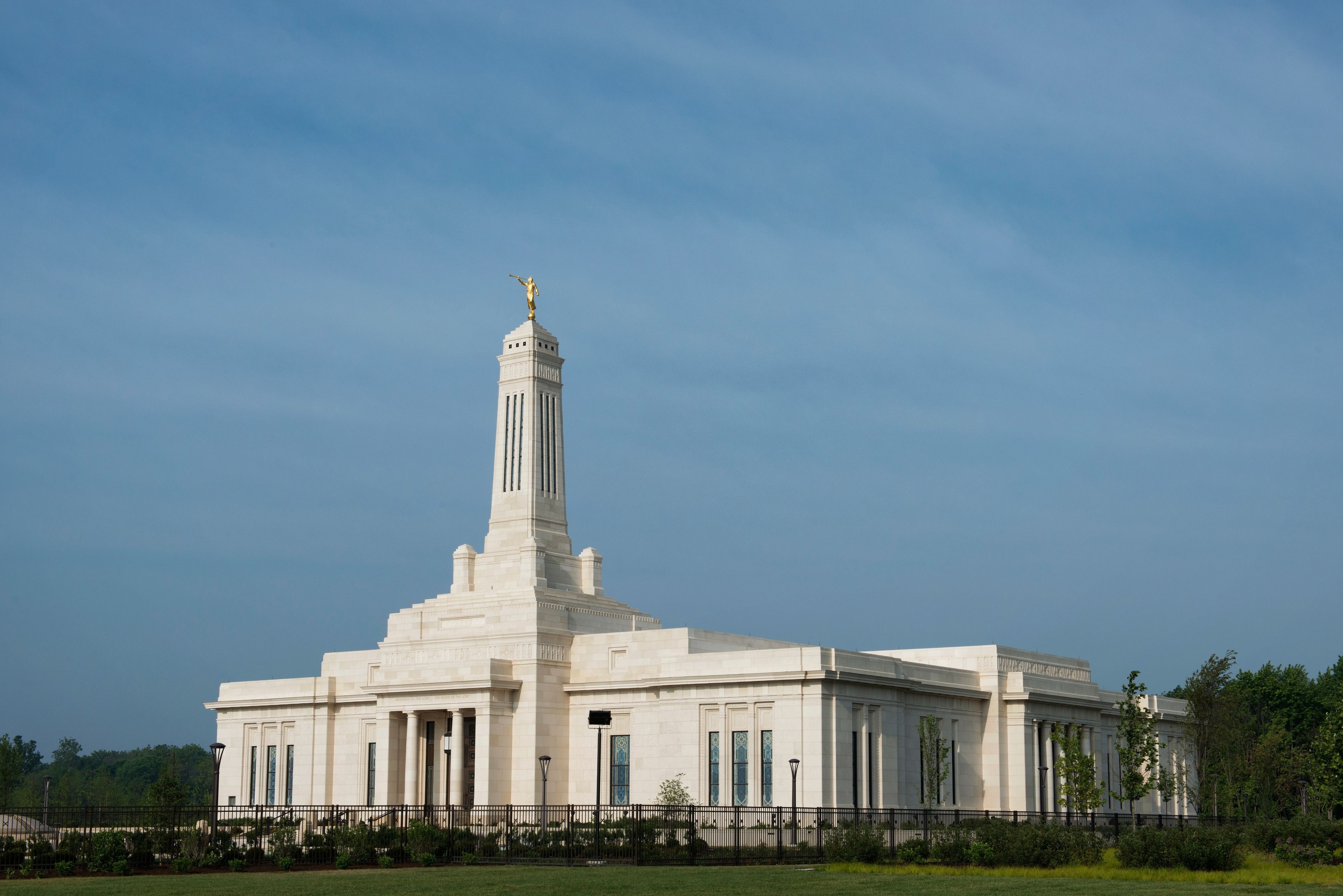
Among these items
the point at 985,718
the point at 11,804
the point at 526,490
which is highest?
the point at 526,490

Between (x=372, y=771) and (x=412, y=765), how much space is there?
6.89 meters

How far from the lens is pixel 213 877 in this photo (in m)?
39.0

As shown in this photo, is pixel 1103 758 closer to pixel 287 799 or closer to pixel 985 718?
pixel 985 718

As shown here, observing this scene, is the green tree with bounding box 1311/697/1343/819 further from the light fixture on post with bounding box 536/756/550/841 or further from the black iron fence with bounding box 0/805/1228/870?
the light fixture on post with bounding box 536/756/550/841

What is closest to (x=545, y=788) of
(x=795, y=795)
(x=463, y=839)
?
(x=463, y=839)

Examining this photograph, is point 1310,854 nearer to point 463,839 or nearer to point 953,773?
point 463,839

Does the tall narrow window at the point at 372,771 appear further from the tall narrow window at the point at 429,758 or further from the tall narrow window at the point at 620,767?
the tall narrow window at the point at 620,767

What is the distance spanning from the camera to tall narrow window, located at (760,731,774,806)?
59031 millimetres

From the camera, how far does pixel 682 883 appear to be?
112ft

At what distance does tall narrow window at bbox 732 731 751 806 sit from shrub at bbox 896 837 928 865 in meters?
17.7

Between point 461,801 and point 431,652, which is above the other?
point 431,652

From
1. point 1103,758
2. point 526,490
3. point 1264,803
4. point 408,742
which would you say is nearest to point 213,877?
point 408,742

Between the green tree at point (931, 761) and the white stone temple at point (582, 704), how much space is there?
520 mm

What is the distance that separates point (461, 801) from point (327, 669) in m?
14.3
